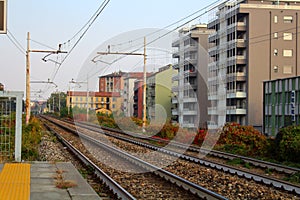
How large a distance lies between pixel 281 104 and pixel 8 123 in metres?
26.4

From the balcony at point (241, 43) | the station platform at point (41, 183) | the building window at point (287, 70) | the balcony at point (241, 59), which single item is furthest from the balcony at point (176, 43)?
the station platform at point (41, 183)

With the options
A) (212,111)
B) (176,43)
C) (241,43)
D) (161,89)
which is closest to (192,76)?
(176,43)

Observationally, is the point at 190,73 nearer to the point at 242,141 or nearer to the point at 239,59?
the point at 239,59

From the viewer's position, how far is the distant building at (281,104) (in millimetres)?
36062

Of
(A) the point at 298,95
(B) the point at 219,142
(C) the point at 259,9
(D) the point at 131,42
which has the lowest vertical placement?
(B) the point at 219,142

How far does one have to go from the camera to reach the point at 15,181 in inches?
449

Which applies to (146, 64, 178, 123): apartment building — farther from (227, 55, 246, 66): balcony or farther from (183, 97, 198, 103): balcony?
(227, 55, 246, 66): balcony

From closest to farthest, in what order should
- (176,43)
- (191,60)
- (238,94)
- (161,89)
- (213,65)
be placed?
1. (238,94)
2. (213,65)
3. (191,60)
4. (176,43)
5. (161,89)

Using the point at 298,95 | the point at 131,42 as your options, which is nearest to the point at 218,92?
the point at 298,95

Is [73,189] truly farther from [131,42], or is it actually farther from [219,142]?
[131,42]

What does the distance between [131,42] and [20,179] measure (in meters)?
23.1

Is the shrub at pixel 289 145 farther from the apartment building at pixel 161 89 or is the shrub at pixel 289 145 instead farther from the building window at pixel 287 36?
the apartment building at pixel 161 89

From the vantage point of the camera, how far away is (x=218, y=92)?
6144cm

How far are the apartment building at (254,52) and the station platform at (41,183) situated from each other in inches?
1659
